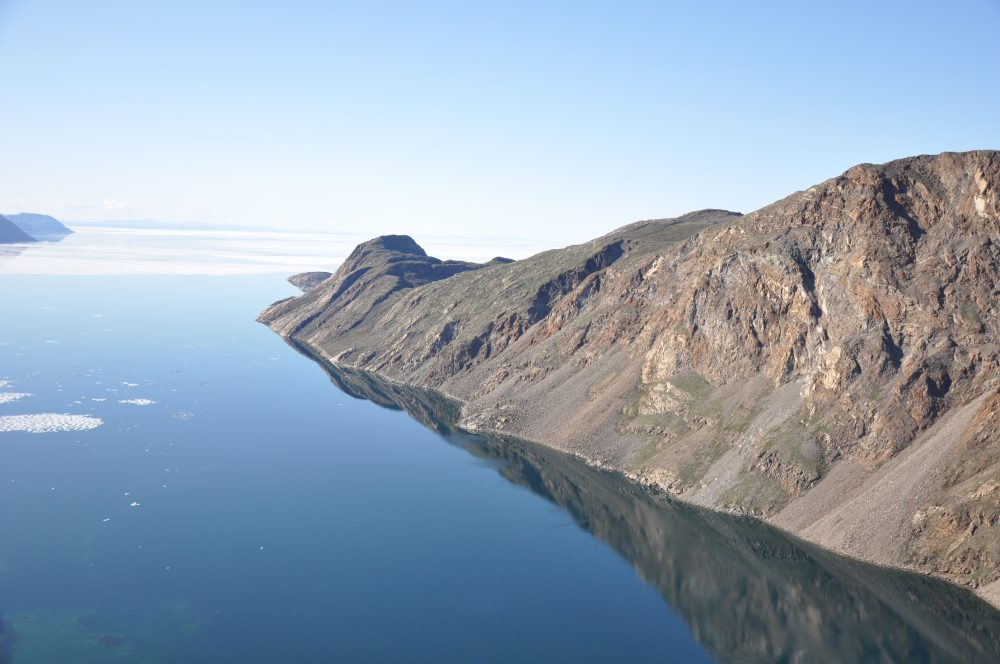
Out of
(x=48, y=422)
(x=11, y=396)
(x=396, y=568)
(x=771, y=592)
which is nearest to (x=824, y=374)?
(x=771, y=592)

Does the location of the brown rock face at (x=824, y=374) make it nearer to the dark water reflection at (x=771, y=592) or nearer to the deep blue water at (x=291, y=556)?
the dark water reflection at (x=771, y=592)

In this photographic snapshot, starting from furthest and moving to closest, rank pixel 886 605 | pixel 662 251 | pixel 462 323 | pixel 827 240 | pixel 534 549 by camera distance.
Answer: pixel 462 323 < pixel 662 251 < pixel 827 240 < pixel 534 549 < pixel 886 605

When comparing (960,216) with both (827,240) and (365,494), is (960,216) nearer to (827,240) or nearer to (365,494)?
(827,240)

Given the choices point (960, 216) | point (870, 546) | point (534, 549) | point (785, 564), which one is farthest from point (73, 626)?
point (960, 216)

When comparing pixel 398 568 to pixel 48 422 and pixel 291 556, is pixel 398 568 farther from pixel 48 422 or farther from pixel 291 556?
pixel 48 422

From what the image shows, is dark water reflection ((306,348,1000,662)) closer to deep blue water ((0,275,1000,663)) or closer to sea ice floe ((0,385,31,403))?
deep blue water ((0,275,1000,663))

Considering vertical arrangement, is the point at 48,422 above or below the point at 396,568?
above
